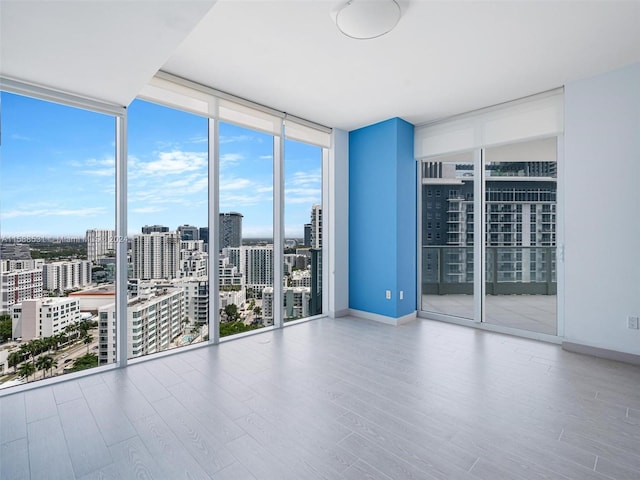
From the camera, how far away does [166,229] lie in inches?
126

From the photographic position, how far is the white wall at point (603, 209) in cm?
294

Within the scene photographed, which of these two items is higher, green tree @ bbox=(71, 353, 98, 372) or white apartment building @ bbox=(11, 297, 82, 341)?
white apartment building @ bbox=(11, 297, 82, 341)

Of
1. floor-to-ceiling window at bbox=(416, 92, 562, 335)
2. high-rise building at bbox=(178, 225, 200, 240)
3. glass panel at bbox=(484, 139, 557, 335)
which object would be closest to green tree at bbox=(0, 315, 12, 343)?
high-rise building at bbox=(178, 225, 200, 240)

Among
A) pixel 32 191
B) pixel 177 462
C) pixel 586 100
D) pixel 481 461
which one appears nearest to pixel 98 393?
pixel 177 462

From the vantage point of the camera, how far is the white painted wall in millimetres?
4664

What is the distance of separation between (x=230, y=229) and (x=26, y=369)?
207cm

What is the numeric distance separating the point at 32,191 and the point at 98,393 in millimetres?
1673

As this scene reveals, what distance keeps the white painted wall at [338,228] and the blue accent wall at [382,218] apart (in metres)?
0.09

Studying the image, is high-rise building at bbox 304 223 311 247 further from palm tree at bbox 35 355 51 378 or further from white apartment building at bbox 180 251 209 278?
palm tree at bbox 35 355 51 378

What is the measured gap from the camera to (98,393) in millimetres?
2383

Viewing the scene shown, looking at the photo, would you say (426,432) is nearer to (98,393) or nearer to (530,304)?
(98,393)

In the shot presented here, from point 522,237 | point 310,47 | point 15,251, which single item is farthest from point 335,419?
point 522,237

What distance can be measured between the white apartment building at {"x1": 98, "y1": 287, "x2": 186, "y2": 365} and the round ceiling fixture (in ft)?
9.38

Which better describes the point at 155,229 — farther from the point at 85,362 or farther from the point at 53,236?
the point at 85,362
